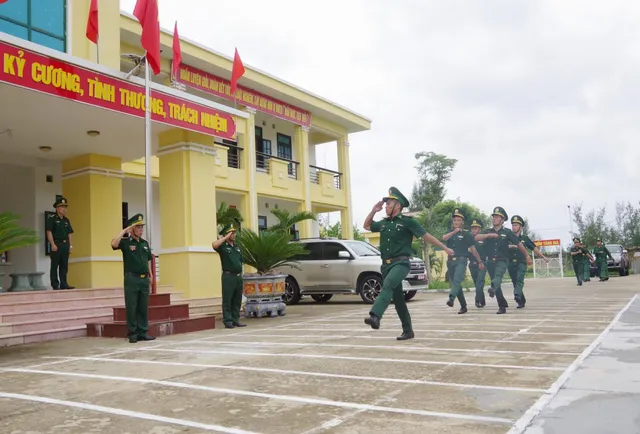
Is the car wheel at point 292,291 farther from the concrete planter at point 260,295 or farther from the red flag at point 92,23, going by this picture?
the red flag at point 92,23

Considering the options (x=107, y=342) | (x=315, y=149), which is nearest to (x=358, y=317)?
(x=107, y=342)

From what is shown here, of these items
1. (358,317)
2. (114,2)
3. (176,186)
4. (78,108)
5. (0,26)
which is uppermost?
(114,2)

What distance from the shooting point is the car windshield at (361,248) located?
47.7ft

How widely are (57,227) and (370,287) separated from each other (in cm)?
725

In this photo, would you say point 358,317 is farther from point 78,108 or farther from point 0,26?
point 0,26

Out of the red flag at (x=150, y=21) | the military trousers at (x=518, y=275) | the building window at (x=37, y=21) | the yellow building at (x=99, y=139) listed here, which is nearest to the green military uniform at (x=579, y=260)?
the military trousers at (x=518, y=275)

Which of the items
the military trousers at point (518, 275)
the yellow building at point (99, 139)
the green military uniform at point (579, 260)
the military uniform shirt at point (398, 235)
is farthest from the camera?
the green military uniform at point (579, 260)

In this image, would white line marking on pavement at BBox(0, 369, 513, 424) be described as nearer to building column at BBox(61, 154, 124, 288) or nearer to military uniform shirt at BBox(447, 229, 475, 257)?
military uniform shirt at BBox(447, 229, 475, 257)

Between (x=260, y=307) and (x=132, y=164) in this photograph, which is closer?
(x=260, y=307)

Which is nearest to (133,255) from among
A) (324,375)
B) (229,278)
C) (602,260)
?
(229,278)

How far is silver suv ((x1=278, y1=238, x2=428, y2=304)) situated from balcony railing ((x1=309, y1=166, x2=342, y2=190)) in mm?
7822

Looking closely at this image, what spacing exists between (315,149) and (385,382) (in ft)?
68.9

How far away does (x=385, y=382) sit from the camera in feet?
14.3

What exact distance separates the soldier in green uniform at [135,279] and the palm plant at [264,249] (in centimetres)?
354
